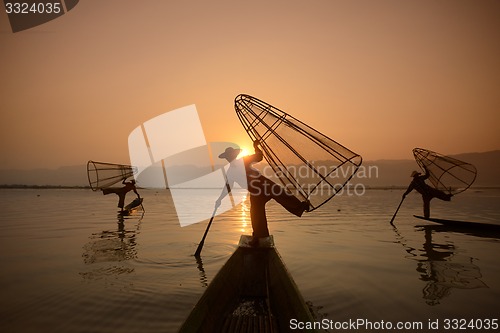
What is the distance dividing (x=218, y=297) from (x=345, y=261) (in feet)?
20.8

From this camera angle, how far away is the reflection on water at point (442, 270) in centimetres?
705

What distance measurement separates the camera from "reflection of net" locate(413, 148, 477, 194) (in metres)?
17.0

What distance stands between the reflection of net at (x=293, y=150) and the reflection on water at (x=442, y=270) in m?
3.48

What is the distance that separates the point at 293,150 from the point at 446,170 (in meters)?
15.0

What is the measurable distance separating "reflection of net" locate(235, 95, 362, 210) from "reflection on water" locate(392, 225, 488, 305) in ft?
11.4

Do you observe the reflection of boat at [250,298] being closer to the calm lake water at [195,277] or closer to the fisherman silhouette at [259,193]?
the fisherman silhouette at [259,193]

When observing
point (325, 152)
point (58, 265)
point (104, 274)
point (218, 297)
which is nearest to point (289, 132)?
point (325, 152)

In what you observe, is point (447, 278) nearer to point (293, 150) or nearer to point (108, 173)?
point (293, 150)

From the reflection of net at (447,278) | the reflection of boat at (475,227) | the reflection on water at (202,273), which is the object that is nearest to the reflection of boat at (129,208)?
the reflection on water at (202,273)

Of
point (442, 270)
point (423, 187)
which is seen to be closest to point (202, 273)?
point (442, 270)

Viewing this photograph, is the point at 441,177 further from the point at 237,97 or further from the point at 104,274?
the point at 104,274

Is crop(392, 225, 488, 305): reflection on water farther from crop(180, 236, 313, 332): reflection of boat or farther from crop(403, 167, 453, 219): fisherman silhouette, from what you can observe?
→ crop(403, 167, 453, 219): fisherman silhouette

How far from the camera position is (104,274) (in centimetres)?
824

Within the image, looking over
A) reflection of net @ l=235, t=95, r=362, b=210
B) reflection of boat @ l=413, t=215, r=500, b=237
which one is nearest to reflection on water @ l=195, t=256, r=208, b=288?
reflection of net @ l=235, t=95, r=362, b=210
